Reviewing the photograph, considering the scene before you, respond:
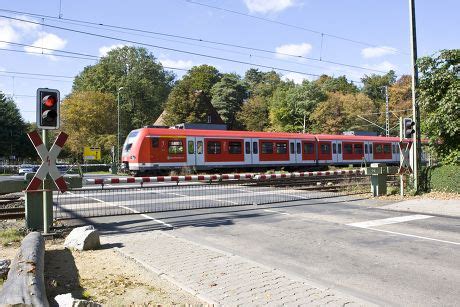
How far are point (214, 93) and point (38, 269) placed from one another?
251 feet

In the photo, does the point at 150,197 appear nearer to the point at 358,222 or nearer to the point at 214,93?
the point at 358,222

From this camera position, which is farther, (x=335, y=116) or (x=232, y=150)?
(x=335, y=116)

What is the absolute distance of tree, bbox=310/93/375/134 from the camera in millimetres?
61406

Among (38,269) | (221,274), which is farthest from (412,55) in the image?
(38,269)

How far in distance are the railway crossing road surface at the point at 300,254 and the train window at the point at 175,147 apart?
564 inches

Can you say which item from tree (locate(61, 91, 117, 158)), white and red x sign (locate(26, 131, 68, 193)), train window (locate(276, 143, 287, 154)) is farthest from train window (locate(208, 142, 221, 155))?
tree (locate(61, 91, 117, 158))

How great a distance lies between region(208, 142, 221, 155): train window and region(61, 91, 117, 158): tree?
96.7 ft

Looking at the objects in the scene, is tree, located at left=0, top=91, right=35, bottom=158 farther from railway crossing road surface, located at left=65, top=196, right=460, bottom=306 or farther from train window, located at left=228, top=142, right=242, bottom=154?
railway crossing road surface, located at left=65, top=196, right=460, bottom=306

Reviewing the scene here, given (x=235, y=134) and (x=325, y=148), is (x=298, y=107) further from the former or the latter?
(x=235, y=134)

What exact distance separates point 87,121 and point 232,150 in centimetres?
3481

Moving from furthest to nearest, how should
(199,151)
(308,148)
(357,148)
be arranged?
1. (357,148)
2. (308,148)
3. (199,151)

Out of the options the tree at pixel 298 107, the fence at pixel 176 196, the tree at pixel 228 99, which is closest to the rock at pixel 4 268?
the fence at pixel 176 196

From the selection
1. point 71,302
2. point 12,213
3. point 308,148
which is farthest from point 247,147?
point 71,302

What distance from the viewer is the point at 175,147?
85.0 feet
